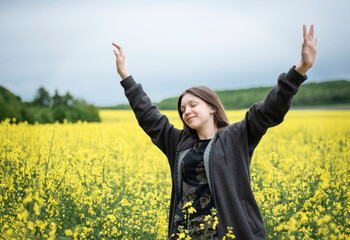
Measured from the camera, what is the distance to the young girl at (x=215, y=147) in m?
2.05

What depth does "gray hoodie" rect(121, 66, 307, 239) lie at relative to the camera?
6.66 feet

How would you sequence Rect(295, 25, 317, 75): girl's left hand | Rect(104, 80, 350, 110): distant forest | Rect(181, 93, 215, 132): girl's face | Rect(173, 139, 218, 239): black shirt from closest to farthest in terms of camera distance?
Rect(295, 25, 317, 75): girl's left hand, Rect(173, 139, 218, 239): black shirt, Rect(181, 93, 215, 132): girl's face, Rect(104, 80, 350, 110): distant forest

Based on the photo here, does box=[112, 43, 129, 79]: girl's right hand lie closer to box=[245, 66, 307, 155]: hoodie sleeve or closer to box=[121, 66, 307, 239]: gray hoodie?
box=[121, 66, 307, 239]: gray hoodie

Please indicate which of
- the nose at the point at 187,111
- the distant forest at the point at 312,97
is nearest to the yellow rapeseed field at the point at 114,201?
the nose at the point at 187,111

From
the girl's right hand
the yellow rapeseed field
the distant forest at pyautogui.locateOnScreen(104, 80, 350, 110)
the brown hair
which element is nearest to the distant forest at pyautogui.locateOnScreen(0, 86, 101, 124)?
the yellow rapeseed field

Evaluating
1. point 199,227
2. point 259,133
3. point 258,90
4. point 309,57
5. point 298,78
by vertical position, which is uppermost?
point 258,90

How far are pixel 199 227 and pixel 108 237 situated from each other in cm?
91

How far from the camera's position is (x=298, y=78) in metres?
2.00

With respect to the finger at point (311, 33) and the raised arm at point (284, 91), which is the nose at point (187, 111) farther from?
the finger at point (311, 33)

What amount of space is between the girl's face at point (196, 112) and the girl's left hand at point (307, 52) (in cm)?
75

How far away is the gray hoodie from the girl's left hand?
47 millimetres

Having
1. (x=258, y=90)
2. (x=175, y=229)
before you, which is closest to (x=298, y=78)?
(x=175, y=229)

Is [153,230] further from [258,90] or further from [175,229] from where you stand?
[258,90]

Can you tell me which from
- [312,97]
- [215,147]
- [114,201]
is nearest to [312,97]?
[312,97]
